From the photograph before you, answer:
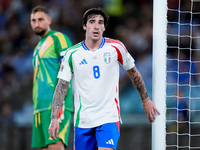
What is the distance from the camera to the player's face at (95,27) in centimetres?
339

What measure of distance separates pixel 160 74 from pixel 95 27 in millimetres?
781

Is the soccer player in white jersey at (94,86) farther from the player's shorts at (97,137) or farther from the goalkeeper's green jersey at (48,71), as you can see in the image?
the goalkeeper's green jersey at (48,71)

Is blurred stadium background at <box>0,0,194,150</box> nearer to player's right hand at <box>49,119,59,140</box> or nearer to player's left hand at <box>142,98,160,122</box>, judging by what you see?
player's left hand at <box>142,98,160,122</box>

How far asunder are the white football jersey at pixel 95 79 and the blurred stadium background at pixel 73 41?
4.66m

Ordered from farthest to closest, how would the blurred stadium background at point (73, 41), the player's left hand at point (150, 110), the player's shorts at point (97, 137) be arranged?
1. the blurred stadium background at point (73, 41)
2. the player's left hand at point (150, 110)
3. the player's shorts at point (97, 137)

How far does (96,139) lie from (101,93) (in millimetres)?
420

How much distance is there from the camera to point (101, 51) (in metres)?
3.40

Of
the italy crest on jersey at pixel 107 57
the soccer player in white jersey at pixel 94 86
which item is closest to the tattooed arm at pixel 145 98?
the soccer player in white jersey at pixel 94 86

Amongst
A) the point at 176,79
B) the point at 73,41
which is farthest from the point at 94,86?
the point at 73,41

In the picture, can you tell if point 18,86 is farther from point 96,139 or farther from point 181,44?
point 96,139

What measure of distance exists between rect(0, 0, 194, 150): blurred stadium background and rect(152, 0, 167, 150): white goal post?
14.5 ft

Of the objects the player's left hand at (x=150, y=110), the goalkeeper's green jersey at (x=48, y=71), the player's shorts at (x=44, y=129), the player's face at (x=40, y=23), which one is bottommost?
the player's shorts at (x=44, y=129)

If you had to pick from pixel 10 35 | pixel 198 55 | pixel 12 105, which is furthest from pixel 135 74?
pixel 10 35

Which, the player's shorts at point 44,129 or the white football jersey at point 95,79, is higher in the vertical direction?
the white football jersey at point 95,79
